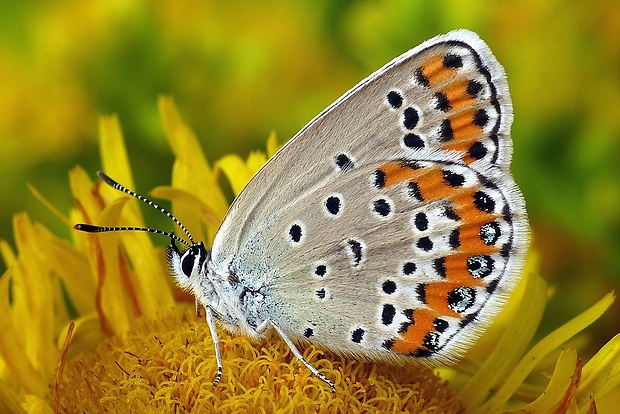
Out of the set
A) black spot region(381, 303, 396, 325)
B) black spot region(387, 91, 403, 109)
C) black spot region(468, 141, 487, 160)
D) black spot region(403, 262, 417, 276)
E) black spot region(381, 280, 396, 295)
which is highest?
black spot region(387, 91, 403, 109)

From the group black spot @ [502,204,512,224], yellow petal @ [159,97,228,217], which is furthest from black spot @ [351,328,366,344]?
yellow petal @ [159,97,228,217]

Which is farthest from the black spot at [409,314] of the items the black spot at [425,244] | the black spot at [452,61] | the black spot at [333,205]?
the black spot at [452,61]

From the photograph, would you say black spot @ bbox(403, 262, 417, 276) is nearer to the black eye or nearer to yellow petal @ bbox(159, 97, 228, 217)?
the black eye

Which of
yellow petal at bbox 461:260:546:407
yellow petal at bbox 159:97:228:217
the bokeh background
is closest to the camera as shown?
yellow petal at bbox 461:260:546:407

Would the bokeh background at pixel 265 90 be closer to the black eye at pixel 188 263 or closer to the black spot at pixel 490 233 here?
the black eye at pixel 188 263

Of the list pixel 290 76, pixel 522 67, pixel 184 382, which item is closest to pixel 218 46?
pixel 290 76

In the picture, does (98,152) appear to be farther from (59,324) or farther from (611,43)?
(611,43)
